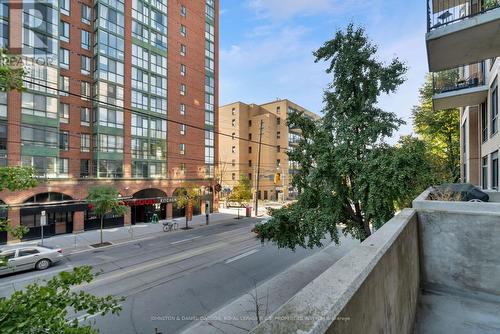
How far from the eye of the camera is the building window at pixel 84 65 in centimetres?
2481

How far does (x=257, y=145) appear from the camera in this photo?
2424 inches

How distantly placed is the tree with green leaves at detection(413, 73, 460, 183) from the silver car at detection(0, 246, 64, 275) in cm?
2726

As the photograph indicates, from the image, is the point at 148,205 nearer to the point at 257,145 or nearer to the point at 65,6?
the point at 65,6

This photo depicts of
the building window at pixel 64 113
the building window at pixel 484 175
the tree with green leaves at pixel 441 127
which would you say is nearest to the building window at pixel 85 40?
the building window at pixel 64 113

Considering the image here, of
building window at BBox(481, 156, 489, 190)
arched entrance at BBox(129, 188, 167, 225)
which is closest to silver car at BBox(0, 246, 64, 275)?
arched entrance at BBox(129, 188, 167, 225)

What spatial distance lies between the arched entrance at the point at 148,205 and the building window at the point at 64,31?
16.1 metres

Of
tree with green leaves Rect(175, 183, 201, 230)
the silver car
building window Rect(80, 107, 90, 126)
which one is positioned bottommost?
the silver car

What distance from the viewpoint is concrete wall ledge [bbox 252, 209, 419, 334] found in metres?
1.63

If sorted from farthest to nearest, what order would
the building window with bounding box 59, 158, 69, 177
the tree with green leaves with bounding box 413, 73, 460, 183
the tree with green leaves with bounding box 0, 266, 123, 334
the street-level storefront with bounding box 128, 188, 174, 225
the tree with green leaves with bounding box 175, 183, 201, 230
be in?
the street-level storefront with bounding box 128, 188, 174, 225 → the tree with green leaves with bounding box 175, 183, 201, 230 → the building window with bounding box 59, 158, 69, 177 → the tree with green leaves with bounding box 413, 73, 460, 183 → the tree with green leaves with bounding box 0, 266, 123, 334

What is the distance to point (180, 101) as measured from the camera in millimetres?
32031

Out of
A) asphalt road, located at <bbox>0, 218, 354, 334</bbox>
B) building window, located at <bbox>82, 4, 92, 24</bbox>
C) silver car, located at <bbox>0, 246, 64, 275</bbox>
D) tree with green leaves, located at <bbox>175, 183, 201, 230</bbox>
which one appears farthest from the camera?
tree with green leaves, located at <bbox>175, 183, 201, 230</bbox>

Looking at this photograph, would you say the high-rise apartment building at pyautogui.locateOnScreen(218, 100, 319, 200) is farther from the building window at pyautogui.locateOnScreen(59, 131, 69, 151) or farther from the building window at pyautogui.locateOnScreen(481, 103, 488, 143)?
the building window at pyautogui.locateOnScreen(481, 103, 488, 143)

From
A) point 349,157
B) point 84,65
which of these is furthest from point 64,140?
point 349,157

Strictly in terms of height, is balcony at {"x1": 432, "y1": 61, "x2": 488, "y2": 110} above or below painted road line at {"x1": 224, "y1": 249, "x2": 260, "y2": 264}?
above
